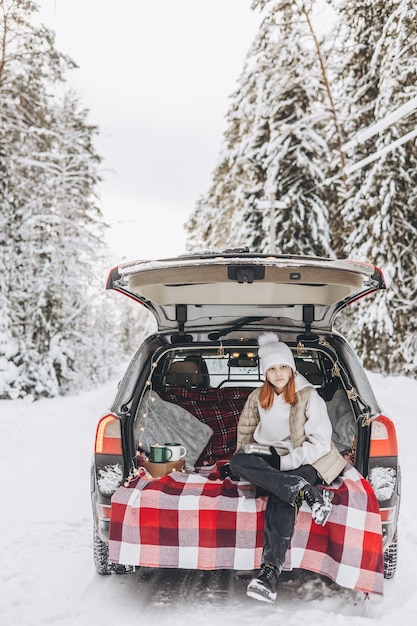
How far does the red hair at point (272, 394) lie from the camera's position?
3.74m

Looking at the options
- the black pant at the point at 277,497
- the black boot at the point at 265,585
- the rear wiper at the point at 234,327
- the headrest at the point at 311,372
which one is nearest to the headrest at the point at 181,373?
the rear wiper at the point at 234,327

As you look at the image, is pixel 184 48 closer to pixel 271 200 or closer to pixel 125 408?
pixel 125 408

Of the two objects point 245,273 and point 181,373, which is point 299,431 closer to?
point 245,273

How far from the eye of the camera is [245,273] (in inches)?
130

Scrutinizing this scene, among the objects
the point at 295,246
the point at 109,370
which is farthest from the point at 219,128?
the point at 109,370

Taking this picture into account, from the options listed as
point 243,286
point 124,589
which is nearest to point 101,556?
point 124,589

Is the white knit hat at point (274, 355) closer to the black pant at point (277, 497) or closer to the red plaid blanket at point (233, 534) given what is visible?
the black pant at point (277, 497)

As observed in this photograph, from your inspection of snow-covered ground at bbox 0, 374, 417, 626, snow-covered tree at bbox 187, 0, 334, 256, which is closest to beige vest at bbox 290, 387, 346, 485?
snow-covered ground at bbox 0, 374, 417, 626

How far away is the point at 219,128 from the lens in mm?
26891

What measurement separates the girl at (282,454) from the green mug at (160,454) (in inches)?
17.8

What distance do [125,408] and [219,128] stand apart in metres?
24.8

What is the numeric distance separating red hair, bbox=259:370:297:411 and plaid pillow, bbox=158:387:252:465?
1100 mm

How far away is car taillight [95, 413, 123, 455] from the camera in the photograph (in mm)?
3523

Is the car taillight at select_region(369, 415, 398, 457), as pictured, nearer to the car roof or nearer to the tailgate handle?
the car roof
